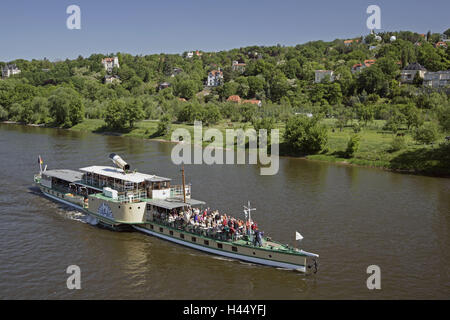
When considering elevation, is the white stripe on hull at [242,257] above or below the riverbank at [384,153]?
below

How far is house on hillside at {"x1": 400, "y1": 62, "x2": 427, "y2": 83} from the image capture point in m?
155

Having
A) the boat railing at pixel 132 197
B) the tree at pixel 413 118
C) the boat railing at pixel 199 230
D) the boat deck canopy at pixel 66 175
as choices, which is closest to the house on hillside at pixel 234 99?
the tree at pixel 413 118

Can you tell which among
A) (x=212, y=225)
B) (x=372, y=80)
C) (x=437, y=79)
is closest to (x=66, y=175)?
(x=212, y=225)

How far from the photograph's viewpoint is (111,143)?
97.9m

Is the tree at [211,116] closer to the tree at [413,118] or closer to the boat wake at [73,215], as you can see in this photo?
the tree at [413,118]

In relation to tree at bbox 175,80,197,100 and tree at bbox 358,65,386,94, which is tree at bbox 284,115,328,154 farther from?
tree at bbox 175,80,197,100

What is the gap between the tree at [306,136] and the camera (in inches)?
3177

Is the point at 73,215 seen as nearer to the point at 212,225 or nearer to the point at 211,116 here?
the point at 212,225

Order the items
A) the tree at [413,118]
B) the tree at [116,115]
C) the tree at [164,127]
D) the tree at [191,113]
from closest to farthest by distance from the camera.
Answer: the tree at [413,118]
the tree at [164,127]
the tree at [116,115]
the tree at [191,113]

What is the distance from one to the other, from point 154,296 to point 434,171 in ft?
176

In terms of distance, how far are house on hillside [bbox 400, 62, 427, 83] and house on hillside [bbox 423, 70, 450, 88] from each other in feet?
16.9

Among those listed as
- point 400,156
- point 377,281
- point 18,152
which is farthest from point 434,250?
point 18,152

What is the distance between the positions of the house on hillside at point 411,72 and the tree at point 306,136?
298 ft

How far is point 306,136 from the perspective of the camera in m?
81.0
